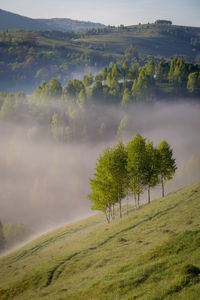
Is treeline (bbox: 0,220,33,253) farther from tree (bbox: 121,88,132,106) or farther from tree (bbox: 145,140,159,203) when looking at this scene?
tree (bbox: 121,88,132,106)

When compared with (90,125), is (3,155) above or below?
below

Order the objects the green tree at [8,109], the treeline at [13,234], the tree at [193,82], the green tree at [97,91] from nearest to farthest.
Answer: the treeline at [13,234] → the green tree at [8,109] → the green tree at [97,91] → the tree at [193,82]

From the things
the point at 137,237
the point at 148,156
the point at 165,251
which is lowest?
the point at 137,237

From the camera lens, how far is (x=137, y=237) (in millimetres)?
33469

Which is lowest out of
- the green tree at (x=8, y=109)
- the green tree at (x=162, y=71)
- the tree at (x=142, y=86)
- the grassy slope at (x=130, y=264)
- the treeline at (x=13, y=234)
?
the treeline at (x=13, y=234)

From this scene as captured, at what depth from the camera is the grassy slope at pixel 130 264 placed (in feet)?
58.8

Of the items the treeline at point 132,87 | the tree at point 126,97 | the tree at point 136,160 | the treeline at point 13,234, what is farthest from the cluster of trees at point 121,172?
the treeline at point 132,87

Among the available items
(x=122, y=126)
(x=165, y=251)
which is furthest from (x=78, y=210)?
(x=165, y=251)

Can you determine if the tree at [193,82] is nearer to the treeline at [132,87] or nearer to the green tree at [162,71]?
the treeline at [132,87]

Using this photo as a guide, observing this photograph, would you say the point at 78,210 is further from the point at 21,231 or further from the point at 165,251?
Result: the point at 165,251

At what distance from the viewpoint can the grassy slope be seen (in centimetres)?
1792

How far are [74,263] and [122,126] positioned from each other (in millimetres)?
107474

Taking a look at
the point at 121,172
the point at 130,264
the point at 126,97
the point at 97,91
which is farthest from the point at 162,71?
the point at 130,264

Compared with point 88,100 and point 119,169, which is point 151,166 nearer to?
point 119,169
